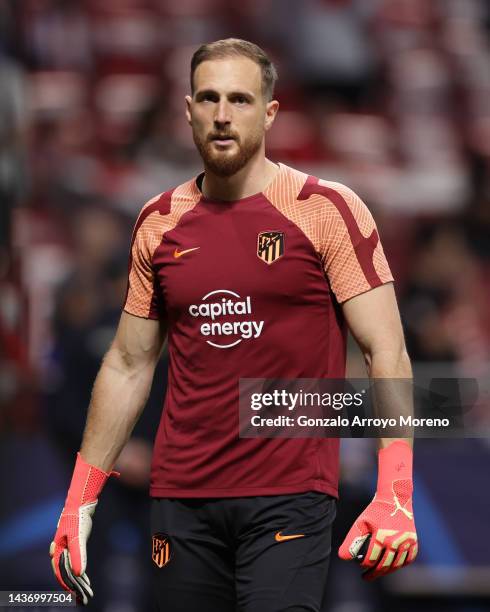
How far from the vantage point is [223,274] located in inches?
155

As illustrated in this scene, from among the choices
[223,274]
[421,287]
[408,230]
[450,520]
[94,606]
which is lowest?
[94,606]

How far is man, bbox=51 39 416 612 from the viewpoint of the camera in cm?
380

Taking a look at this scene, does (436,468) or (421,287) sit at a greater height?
(421,287)

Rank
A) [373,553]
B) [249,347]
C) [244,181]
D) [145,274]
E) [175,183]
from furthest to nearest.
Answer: [175,183], [145,274], [244,181], [249,347], [373,553]

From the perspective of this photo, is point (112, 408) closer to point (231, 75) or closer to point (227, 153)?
point (227, 153)

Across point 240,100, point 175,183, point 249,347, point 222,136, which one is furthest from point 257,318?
point 175,183

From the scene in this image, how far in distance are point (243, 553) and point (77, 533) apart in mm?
570

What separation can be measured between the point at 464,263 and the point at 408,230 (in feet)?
2.32

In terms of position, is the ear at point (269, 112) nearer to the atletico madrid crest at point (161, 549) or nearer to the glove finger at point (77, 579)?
the atletico madrid crest at point (161, 549)

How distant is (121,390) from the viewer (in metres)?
4.20

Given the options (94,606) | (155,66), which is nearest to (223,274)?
(94,606)

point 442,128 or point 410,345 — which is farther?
point 442,128

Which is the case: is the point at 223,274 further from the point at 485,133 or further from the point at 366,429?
the point at 485,133

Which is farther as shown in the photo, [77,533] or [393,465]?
[77,533]
